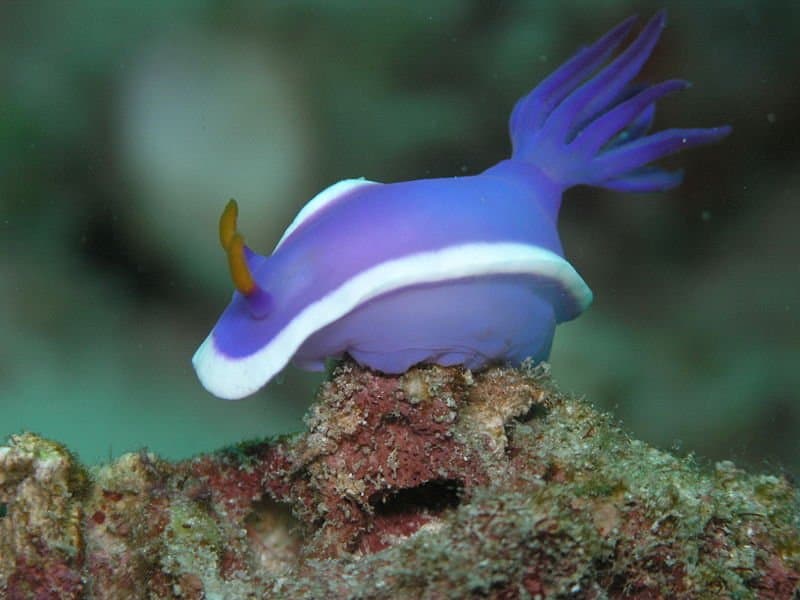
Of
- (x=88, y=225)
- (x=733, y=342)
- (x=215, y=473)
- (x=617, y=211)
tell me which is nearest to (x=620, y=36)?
(x=215, y=473)

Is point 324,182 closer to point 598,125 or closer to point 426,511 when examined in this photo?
point 598,125

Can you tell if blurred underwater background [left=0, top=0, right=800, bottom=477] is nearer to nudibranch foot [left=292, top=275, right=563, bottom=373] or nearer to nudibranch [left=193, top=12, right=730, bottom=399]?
nudibranch [left=193, top=12, right=730, bottom=399]

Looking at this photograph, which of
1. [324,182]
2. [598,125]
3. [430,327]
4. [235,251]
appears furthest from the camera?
[324,182]

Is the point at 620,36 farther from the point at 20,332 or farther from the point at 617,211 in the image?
the point at 20,332

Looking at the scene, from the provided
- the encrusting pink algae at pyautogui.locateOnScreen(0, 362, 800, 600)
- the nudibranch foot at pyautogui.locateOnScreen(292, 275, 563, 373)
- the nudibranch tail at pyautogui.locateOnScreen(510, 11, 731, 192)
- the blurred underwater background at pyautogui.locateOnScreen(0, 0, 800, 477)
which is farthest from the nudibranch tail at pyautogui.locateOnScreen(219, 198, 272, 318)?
the blurred underwater background at pyautogui.locateOnScreen(0, 0, 800, 477)

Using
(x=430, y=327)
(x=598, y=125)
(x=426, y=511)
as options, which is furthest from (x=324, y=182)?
(x=426, y=511)
